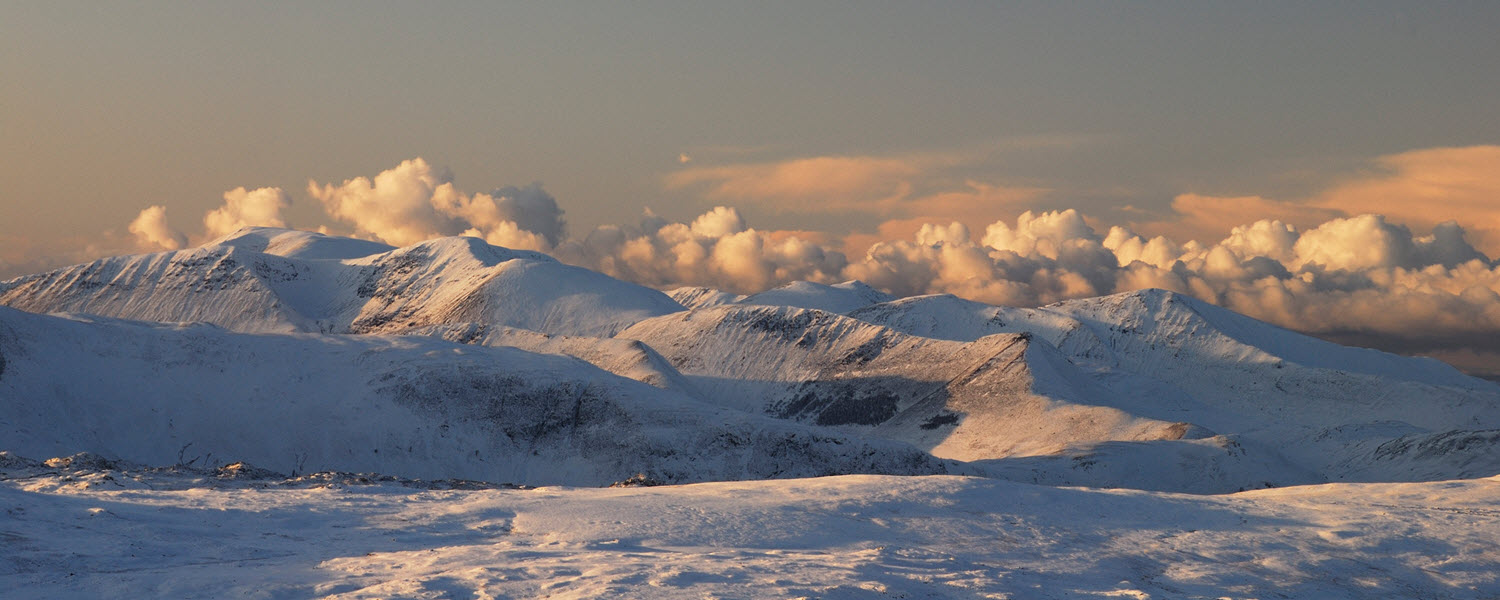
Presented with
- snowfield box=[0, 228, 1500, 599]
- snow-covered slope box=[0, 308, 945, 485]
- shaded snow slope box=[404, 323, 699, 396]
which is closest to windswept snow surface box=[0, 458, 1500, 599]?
snowfield box=[0, 228, 1500, 599]

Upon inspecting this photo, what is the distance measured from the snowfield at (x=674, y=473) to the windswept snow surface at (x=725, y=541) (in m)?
0.11

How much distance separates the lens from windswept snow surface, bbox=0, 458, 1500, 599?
20766 mm

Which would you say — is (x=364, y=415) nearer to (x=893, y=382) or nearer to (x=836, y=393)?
(x=836, y=393)

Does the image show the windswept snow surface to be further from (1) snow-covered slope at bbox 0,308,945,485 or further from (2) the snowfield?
(1) snow-covered slope at bbox 0,308,945,485

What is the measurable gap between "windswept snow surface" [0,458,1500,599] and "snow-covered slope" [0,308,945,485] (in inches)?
1750

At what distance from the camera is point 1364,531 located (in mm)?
29078

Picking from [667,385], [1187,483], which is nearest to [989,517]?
[1187,483]

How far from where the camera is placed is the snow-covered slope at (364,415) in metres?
77.1

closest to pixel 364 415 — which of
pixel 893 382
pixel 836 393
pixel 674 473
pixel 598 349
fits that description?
pixel 674 473

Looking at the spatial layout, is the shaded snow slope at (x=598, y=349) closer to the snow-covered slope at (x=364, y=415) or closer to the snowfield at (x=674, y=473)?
the snowfield at (x=674, y=473)

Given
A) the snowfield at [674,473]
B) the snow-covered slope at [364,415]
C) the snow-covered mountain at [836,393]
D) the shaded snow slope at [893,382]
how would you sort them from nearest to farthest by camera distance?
the snowfield at [674,473]
the snow-covered slope at [364,415]
the snow-covered mountain at [836,393]
the shaded snow slope at [893,382]

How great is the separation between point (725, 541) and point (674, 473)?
51.6 meters

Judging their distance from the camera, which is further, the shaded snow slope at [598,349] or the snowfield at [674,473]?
the shaded snow slope at [598,349]

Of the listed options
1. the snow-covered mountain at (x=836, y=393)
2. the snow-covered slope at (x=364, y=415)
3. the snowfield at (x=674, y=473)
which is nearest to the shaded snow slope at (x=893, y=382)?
the snow-covered mountain at (x=836, y=393)
